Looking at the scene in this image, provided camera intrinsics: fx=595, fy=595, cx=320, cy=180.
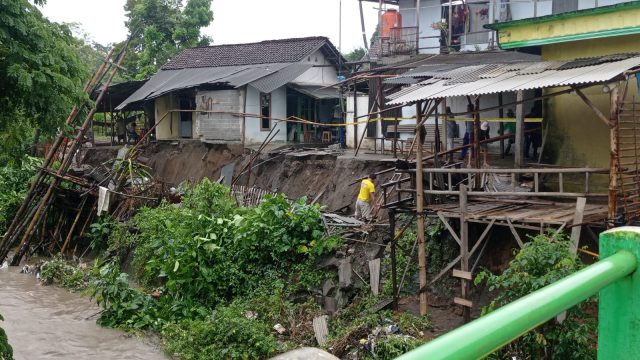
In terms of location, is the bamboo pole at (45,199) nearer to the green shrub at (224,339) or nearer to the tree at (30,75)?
the green shrub at (224,339)

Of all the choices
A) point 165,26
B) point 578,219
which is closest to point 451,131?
point 578,219

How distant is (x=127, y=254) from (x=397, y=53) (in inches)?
444

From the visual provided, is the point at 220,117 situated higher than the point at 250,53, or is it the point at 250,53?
the point at 250,53

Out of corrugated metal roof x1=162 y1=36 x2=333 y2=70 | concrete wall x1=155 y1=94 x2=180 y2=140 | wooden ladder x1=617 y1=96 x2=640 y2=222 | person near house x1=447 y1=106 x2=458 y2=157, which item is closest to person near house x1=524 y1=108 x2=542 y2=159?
person near house x1=447 y1=106 x2=458 y2=157

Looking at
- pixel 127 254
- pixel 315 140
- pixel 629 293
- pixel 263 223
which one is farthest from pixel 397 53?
pixel 629 293

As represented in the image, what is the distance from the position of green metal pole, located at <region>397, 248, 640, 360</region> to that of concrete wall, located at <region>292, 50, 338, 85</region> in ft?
79.0

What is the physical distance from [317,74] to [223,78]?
15.4ft

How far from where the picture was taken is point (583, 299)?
1307 mm

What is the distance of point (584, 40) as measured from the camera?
1110 cm

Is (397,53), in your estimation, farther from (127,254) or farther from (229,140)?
(127,254)

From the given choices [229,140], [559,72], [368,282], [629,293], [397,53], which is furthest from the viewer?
[229,140]

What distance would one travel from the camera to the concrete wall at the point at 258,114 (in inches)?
921

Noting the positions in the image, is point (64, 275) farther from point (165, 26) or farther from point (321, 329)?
point (165, 26)

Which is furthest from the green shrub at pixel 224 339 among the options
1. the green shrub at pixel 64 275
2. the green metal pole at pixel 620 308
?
the green metal pole at pixel 620 308
